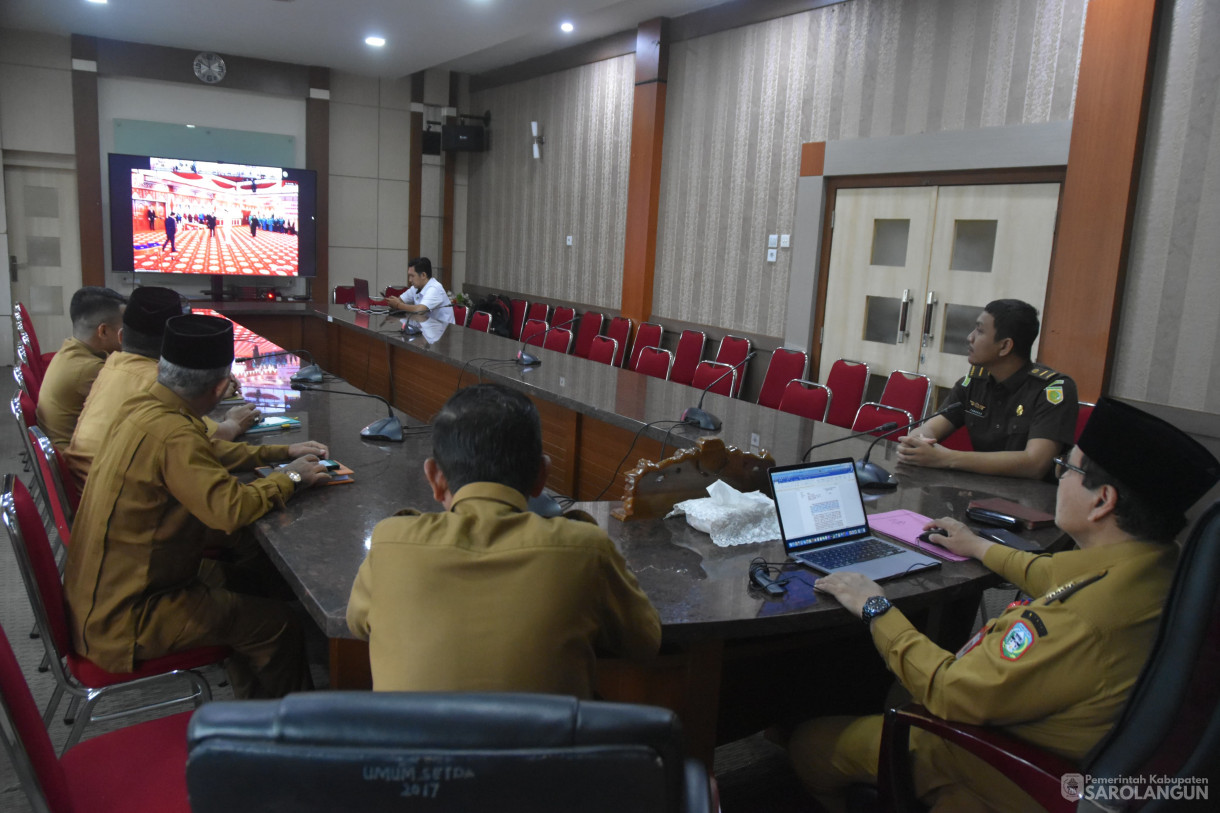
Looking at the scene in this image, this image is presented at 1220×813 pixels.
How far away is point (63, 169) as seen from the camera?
845 cm

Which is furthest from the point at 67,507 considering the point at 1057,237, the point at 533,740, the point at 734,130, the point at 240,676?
the point at 734,130

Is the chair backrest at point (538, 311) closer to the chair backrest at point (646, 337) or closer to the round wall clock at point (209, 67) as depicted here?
the chair backrest at point (646, 337)

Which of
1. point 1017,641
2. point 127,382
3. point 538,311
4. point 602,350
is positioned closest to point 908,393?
point 602,350

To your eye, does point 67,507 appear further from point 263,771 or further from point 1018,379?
point 1018,379

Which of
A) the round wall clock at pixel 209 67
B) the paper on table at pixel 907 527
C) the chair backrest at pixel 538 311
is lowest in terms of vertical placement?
the paper on table at pixel 907 527

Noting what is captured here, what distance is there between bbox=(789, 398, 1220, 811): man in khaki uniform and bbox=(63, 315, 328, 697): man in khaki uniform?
1406mm

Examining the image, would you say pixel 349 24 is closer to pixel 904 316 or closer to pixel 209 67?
pixel 209 67

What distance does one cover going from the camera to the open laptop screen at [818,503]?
1.86 m

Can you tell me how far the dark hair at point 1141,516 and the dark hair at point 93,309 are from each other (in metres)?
3.67

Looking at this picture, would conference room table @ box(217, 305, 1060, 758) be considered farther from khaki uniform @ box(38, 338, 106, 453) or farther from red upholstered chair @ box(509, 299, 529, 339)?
red upholstered chair @ box(509, 299, 529, 339)

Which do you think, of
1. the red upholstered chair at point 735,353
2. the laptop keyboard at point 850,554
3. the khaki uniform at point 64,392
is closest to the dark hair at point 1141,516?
the laptop keyboard at point 850,554

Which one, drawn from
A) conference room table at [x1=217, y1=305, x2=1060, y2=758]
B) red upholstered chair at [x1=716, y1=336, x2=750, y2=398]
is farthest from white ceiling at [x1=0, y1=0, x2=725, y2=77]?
conference room table at [x1=217, y1=305, x2=1060, y2=758]

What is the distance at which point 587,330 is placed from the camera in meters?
7.91

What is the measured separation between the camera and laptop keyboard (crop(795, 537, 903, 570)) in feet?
6.00
